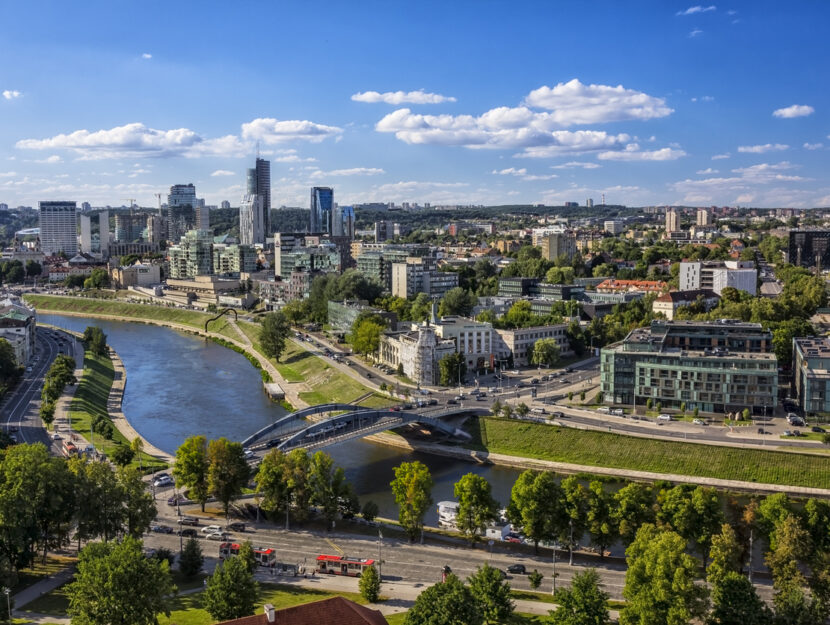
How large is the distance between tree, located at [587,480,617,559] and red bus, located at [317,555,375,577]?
6.05 metres

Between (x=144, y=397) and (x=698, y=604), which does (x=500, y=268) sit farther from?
(x=698, y=604)

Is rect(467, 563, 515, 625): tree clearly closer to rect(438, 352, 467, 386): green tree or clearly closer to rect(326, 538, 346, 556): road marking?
rect(326, 538, 346, 556): road marking

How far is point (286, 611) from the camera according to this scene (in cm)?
1455

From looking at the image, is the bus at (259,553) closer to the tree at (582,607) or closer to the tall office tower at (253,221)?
the tree at (582,607)

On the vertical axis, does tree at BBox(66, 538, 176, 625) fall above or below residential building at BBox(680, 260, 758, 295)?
below

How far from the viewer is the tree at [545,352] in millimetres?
45906

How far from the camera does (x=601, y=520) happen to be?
22562 millimetres

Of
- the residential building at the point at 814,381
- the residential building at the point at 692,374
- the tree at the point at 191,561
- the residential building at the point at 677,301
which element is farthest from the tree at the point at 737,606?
the residential building at the point at 677,301

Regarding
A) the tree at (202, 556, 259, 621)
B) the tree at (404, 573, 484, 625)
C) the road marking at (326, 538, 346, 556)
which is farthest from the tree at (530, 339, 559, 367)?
the tree at (404, 573, 484, 625)

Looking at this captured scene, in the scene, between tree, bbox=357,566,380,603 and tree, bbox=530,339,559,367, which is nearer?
tree, bbox=357,566,380,603

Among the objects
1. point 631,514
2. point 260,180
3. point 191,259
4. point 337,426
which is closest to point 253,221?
point 260,180

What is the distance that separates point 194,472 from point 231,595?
902cm

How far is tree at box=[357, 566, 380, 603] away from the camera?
19.2 m

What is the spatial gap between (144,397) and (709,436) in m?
29.3
